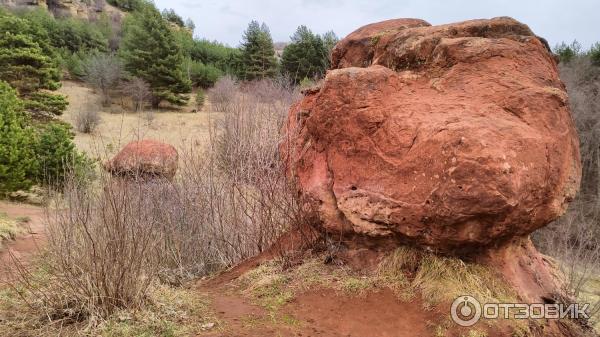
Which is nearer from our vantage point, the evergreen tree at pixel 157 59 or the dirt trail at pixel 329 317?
the dirt trail at pixel 329 317

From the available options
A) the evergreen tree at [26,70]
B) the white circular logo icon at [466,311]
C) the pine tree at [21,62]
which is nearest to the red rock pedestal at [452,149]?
the white circular logo icon at [466,311]

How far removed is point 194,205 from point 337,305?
318cm

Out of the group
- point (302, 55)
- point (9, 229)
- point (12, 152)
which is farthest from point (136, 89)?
point (9, 229)

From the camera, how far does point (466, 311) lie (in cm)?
319

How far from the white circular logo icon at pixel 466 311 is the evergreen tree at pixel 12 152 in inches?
418

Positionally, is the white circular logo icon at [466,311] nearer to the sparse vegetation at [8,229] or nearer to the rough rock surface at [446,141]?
the rough rock surface at [446,141]

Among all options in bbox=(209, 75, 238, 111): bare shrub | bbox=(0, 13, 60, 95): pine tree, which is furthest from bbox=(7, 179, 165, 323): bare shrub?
bbox=(0, 13, 60, 95): pine tree

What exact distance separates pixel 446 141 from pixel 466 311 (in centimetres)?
120

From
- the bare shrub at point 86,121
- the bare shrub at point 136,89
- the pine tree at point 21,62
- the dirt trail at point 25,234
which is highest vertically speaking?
the pine tree at point 21,62

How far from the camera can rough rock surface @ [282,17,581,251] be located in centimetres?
320

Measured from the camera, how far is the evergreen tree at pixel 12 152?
419 inches

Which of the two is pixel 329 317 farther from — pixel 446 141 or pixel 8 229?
pixel 8 229

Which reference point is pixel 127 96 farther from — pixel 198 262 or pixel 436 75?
pixel 436 75

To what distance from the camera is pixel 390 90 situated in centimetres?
404
